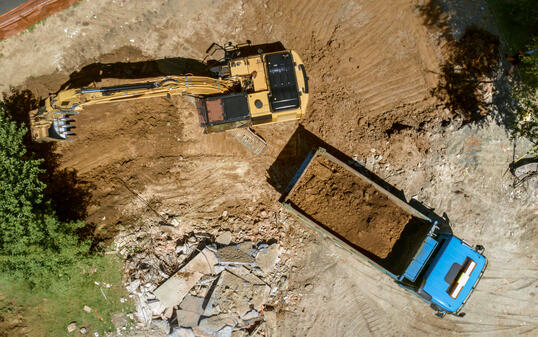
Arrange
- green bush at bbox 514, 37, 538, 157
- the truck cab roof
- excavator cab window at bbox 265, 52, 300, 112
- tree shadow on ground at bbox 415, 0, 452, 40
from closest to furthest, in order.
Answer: the truck cab roof < excavator cab window at bbox 265, 52, 300, 112 < green bush at bbox 514, 37, 538, 157 < tree shadow on ground at bbox 415, 0, 452, 40

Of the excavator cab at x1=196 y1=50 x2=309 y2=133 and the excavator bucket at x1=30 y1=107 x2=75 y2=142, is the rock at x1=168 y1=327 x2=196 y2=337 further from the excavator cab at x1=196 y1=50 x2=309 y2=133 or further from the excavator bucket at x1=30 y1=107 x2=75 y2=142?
the excavator bucket at x1=30 y1=107 x2=75 y2=142

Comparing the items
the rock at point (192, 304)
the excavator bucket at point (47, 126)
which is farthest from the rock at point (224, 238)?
the excavator bucket at point (47, 126)

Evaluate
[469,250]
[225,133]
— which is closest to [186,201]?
[225,133]

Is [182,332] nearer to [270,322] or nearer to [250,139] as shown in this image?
[270,322]

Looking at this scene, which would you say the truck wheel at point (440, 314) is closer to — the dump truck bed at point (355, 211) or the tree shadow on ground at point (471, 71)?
the dump truck bed at point (355, 211)

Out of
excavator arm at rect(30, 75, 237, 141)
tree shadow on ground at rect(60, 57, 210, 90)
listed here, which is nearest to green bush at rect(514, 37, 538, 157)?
excavator arm at rect(30, 75, 237, 141)

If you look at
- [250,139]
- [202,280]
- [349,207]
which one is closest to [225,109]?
[250,139]

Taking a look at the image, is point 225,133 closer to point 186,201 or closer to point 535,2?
point 186,201
